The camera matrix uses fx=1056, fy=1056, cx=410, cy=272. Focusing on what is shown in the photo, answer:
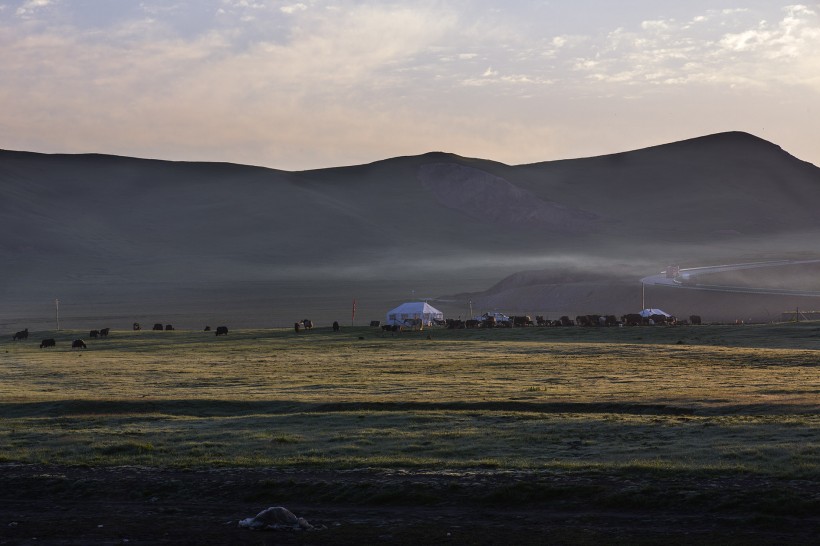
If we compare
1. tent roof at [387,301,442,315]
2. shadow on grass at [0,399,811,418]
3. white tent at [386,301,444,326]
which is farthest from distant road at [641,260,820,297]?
shadow on grass at [0,399,811,418]

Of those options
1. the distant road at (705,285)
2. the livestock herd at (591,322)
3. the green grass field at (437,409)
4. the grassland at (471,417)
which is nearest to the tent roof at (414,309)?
the livestock herd at (591,322)

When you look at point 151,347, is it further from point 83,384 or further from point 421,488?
point 421,488

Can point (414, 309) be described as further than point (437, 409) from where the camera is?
Yes

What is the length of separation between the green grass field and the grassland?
0.10 metres

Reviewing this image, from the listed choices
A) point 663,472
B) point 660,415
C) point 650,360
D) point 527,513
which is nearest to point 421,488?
point 527,513

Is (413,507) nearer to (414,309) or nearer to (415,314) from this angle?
(415,314)

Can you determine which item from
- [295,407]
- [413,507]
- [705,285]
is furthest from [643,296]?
[413,507]

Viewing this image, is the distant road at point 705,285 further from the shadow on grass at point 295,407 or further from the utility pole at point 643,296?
the shadow on grass at point 295,407

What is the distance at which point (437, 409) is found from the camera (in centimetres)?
3406

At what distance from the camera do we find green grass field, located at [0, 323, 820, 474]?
23797 millimetres

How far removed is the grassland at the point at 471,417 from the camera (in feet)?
68.2

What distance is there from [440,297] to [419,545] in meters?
152

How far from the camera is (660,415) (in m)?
31.4

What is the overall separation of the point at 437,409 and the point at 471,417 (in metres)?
2.83
